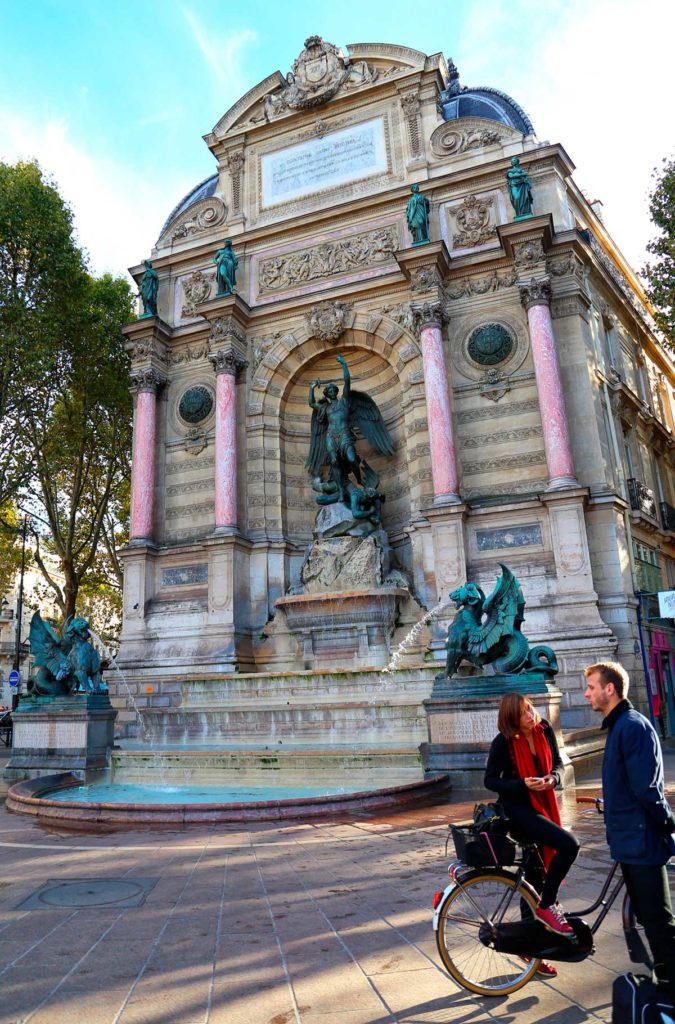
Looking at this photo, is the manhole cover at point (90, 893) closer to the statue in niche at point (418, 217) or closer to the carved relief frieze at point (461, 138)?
the statue in niche at point (418, 217)

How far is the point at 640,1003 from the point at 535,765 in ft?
4.52

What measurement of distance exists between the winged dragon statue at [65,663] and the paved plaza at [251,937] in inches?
242

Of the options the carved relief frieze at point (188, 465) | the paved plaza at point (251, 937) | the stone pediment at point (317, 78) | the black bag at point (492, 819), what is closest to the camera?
the paved plaza at point (251, 937)

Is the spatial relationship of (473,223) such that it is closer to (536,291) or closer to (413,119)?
(536,291)

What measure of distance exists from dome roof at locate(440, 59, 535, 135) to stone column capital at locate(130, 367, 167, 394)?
1242 centimetres

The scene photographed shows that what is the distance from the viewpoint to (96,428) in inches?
1081

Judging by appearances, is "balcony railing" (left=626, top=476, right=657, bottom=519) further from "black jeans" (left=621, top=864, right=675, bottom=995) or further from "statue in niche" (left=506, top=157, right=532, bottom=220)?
"black jeans" (left=621, top=864, right=675, bottom=995)

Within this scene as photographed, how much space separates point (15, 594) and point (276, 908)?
213 ft

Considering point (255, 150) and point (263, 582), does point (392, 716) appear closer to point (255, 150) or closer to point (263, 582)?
point (263, 582)

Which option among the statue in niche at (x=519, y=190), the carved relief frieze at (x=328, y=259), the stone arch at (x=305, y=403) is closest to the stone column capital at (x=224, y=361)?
the stone arch at (x=305, y=403)

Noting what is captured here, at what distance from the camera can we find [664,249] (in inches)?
802

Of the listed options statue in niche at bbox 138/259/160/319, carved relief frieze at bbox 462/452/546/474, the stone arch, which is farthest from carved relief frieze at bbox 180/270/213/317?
carved relief frieze at bbox 462/452/546/474

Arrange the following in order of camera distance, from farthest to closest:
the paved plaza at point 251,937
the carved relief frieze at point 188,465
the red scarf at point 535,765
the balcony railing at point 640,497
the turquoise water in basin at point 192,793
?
the carved relief frieze at point 188,465 < the balcony railing at point 640,497 < the turquoise water in basin at point 192,793 < the red scarf at point 535,765 < the paved plaza at point 251,937

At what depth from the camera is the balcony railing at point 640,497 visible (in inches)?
819
